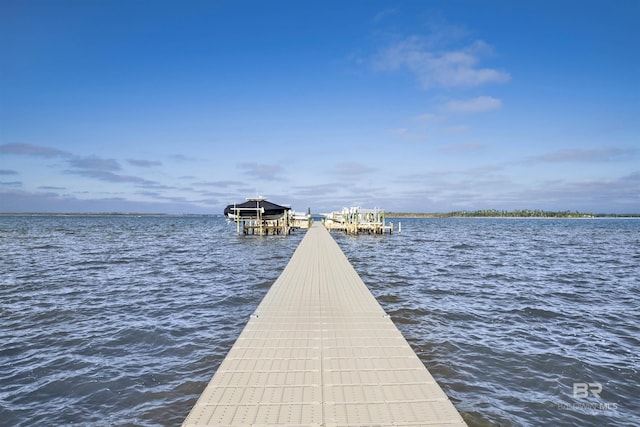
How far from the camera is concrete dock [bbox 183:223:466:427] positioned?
4.00 meters

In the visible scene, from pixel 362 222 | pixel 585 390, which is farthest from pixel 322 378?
pixel 362 222

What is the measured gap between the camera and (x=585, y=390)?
639cm

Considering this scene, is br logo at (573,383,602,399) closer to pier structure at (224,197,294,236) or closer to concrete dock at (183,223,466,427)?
concrete dock at (183,223,466,427)

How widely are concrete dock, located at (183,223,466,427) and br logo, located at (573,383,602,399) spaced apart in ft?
10.3

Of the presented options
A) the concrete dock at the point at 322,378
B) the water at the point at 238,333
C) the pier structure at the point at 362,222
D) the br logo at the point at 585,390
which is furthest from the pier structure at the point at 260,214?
the br logo at the point at 585,390

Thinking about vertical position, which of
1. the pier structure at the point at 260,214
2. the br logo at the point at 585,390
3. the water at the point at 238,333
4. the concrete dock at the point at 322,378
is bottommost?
the br logo at the point at 585,390

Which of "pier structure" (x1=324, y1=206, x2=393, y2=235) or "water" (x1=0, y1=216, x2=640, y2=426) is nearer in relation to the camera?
"water" (x1=0, y1=216, x2=640, y2=426)

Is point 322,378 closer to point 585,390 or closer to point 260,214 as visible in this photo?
point 585,390

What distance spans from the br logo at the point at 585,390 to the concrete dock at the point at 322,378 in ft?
10.3

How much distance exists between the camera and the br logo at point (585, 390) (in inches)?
245

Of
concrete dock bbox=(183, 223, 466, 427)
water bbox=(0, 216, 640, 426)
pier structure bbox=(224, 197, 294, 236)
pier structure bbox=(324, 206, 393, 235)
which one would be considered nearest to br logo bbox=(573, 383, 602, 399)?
water bbox=(0, 216, 640, 426)

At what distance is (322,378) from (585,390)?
5021 millimetres

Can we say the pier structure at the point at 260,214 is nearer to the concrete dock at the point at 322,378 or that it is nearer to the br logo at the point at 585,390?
the concrete dock at the point at 322,378

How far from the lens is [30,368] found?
23.0ft
